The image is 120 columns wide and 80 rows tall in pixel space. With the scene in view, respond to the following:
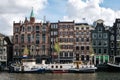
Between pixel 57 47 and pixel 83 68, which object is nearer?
pixel 83 68

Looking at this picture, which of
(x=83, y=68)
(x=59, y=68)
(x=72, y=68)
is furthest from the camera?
(x=59, y=68)

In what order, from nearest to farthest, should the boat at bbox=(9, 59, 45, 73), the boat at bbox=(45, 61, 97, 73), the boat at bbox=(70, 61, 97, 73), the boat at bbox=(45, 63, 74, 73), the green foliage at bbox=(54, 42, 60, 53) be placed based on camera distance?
the boat at bbox=(70, 61, 97, 73)
the boat at bbox=(45, 61, 97, 73)
the boat at bbox=(9, 59, 45, 73)
the boat at bbox=(45, 63, 74, 73)
the green foliage at bbox=(54, 42, 60, 53)

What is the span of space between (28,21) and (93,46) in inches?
924

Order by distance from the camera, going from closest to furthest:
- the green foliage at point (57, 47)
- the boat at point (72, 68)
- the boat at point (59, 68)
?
the boat at point (72, 68), the boat at point (59, 68), the green foliage at point (57, 47)

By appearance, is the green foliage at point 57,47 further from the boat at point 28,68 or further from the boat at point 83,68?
the boat at point 83,68

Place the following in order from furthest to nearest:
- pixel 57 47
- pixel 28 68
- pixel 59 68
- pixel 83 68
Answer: pixel 57 47 → pixel 59 68 → pixel 28 68 → pixel 83 68

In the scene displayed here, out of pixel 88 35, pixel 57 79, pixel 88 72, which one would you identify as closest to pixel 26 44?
pixel 88 35

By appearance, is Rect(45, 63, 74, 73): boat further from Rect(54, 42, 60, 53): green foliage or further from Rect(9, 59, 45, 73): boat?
Rect(54, 42, 60, 53): green foliage

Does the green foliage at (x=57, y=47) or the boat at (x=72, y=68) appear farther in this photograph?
the green foliage at (x=57, y=47)

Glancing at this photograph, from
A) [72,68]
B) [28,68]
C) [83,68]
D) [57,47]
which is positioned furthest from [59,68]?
[57,47]

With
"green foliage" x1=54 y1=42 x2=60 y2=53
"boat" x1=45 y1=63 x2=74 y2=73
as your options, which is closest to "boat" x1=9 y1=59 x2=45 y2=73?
"boat" x1=45 y1=63 x2=74 y2=73

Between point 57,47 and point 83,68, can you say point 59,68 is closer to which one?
point 83,68

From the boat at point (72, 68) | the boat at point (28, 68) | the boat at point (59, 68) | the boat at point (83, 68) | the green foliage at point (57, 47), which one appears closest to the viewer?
the boat at point (83, 68)

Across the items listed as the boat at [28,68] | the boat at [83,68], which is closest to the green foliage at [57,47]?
the boat at [28,68]
